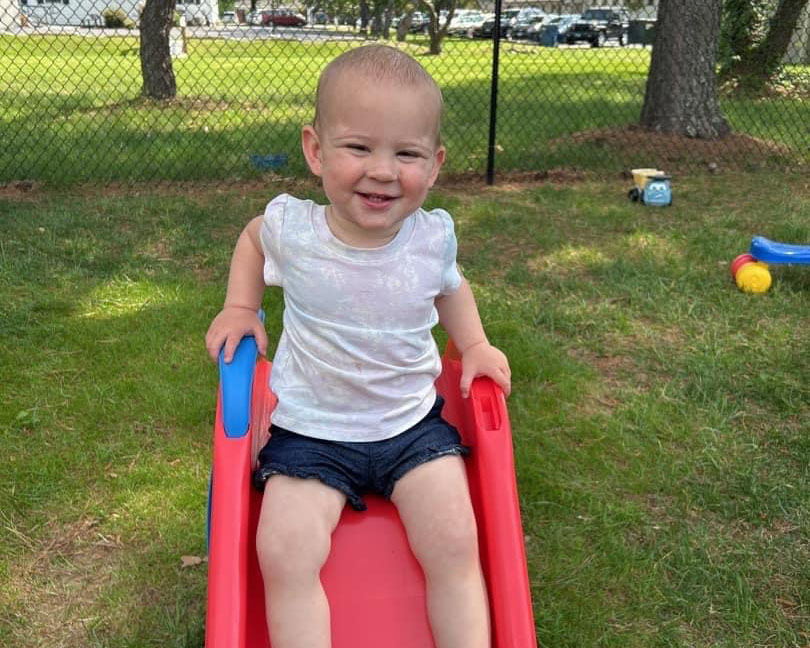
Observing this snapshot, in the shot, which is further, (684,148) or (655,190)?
(684,148)

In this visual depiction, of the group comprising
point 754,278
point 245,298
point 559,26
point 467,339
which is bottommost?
point 559,26

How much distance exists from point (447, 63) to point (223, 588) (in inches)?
548

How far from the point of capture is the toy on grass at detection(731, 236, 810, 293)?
3.49 m

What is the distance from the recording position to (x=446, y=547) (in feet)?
5.01

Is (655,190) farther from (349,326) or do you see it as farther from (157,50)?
(157,50)

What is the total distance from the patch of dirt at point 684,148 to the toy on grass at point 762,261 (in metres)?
2.44

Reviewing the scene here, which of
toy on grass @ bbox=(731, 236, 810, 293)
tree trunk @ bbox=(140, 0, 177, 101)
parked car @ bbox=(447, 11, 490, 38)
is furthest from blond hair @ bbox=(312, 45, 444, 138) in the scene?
parked car @ bbox=(447, 11, 490, 38)

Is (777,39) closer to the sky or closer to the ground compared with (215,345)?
closer to the ground

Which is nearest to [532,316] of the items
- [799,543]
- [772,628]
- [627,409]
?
[627,409]

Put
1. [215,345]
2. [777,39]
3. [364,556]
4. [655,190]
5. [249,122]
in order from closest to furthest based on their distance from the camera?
[364,556] → [215,345] → [655,190] → [249,122] → [777,39]

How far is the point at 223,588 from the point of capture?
1.43m

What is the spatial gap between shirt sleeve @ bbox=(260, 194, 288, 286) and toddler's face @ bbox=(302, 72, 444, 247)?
0.15 meters

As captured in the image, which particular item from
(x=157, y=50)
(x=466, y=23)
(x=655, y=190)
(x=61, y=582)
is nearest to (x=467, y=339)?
(x=61, y=582)

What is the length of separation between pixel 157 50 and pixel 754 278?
6.41 metres
